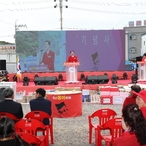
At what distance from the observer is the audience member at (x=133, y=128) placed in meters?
2.15

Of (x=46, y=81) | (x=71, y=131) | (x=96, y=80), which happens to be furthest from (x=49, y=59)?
(x=71, y=131)

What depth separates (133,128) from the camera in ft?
7.26

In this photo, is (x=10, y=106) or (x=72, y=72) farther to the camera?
(x=72, y=72)

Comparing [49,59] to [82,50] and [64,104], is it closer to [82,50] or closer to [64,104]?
[82,50]


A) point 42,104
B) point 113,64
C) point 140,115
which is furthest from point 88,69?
point 140,115

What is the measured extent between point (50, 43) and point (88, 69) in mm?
3065

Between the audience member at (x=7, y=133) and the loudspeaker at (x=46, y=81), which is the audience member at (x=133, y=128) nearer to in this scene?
the audience member at (x=7, y=133)

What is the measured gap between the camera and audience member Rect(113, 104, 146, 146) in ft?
7.07

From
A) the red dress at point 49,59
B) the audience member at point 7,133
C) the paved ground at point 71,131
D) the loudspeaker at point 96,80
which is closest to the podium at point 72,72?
the loudspeaker at point 96,80

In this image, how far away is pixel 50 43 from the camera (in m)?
21.1

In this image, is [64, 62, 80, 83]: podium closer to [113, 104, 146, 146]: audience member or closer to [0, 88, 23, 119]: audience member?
[0, 88, 23, 119]: audience member

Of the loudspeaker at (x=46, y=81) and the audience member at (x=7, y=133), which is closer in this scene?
the audience member at (x=7, y=133)

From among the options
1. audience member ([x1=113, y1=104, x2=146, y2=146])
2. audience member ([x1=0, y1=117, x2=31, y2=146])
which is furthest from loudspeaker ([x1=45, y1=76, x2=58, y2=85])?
audience member ([x1=113, y1=104, x2=146, y2=146])

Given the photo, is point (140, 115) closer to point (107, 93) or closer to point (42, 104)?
point (42, 104)
